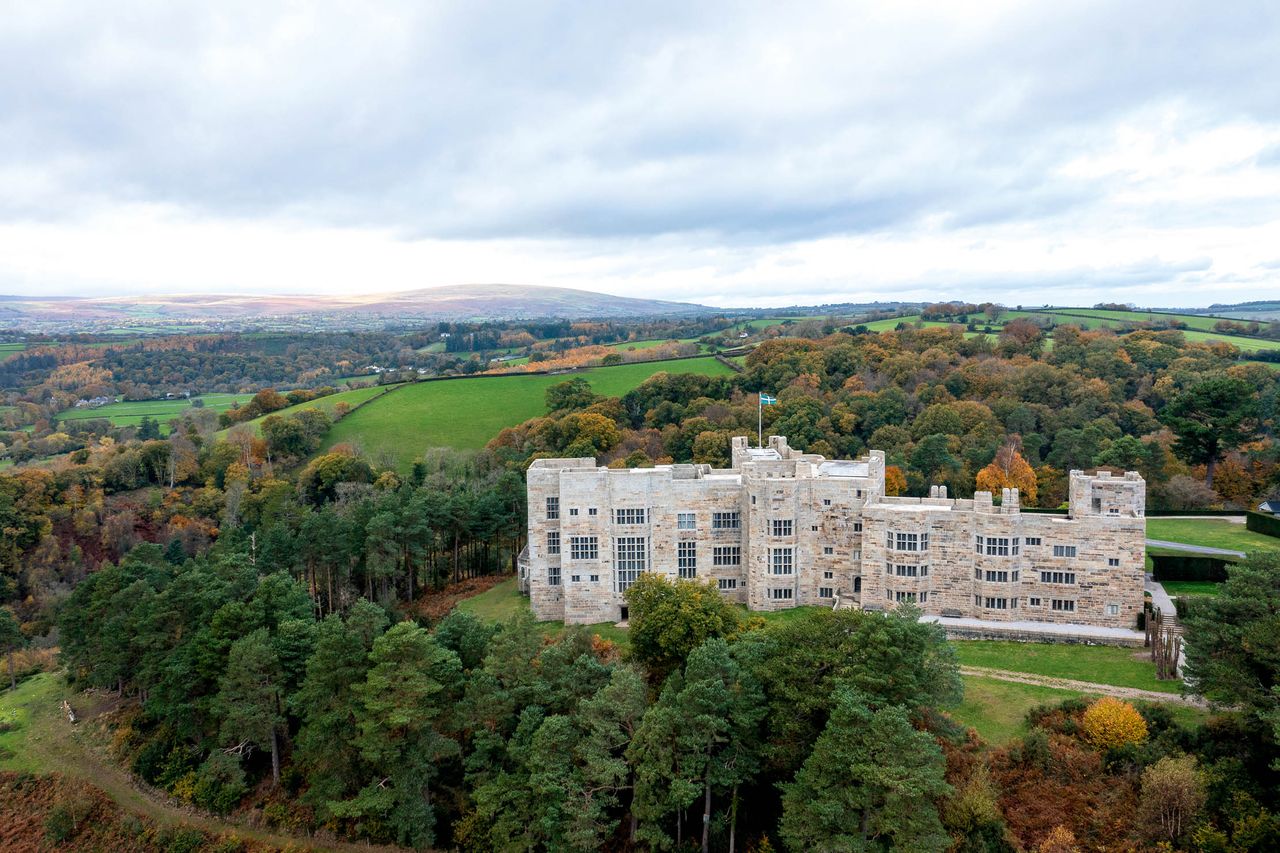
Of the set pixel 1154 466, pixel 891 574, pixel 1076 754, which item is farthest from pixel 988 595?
pixel 1154 466

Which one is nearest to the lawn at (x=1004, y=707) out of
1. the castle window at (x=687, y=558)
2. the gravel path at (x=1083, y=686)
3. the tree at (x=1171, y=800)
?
the gravel path at (x=1083, y=686)

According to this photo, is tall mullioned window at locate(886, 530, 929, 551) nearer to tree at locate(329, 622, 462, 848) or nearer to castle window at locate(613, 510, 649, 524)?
castle window at locate(613, 510, 649, 524)

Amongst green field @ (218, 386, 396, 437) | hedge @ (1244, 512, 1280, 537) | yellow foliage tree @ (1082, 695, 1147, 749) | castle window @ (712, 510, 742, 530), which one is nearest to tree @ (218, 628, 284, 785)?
castle window @ (712, 510, 742, 530)

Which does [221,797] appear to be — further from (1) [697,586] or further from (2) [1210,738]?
(2) [1210,738]

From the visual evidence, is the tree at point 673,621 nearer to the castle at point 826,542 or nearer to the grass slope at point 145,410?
the castle at point 826,542

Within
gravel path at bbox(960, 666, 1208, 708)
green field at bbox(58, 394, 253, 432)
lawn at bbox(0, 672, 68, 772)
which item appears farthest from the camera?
green field at bbox(58, 394, 253, 432)

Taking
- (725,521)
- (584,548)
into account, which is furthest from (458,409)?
(725,521)

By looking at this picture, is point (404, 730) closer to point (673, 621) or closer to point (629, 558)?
point (673, 621)
